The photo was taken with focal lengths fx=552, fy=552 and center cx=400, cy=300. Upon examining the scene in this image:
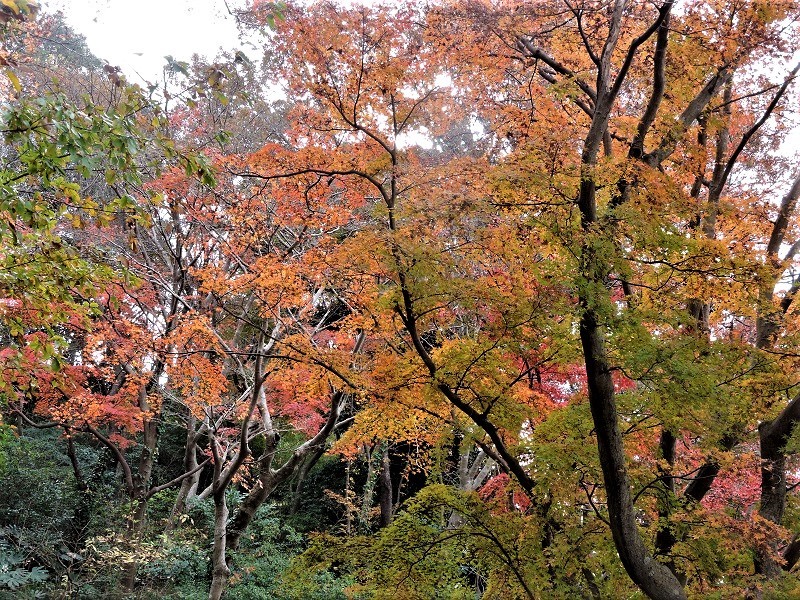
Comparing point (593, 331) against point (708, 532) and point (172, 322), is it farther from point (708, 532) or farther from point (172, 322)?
point (172, 322)

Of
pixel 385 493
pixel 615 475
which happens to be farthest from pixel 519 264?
pixel 385 493

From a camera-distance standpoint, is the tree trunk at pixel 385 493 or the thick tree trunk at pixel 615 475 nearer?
the thick tree trunk at pixel 615 475

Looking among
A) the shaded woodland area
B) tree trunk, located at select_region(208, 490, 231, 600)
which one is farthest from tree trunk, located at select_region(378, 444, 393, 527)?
tree trunk, located at select_region(208, 490, 231, 600)

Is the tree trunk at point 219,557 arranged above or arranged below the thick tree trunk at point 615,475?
below

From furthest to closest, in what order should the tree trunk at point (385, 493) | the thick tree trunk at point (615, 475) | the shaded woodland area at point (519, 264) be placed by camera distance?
1. the tree trunk at point (385, 493)
2. the thick tree trunk at point (615, 475)
3. the shaded woodland area at point (519, 264)

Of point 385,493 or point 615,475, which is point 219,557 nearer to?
point 615,475

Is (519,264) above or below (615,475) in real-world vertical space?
above

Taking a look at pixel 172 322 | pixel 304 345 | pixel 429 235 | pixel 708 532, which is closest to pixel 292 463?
pixel 304 345

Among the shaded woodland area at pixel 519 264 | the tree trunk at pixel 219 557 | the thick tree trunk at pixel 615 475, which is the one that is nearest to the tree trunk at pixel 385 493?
the shaded woodland area at pixel 519 264

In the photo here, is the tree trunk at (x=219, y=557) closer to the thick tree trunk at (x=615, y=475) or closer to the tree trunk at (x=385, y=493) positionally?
the thick tree trunk at (x=615, y=475)

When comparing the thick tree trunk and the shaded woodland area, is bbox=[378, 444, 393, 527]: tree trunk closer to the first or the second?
the shaded woodland area

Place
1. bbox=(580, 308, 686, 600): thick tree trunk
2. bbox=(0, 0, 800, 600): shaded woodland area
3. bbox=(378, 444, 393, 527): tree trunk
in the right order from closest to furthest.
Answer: bbox=(0, 0, 800, 600): shaded woodland area < bbox=(580, 308, 686, 600): thick tree trunk < bbox=(378, 444, 393, 527): tree trunk

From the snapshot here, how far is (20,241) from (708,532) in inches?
206

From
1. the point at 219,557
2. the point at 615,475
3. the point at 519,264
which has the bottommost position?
the point at 219,557
